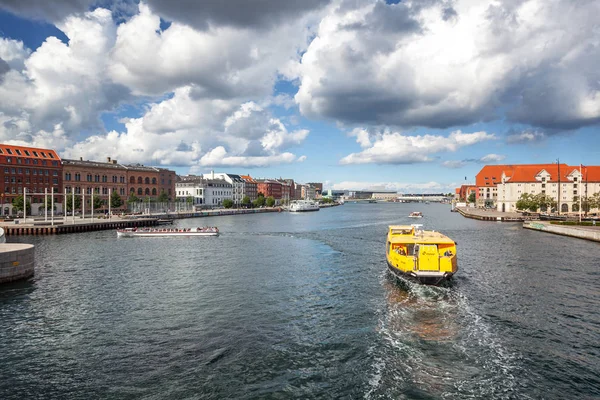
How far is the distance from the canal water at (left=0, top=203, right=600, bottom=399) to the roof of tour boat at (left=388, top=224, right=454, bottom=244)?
12.6 feet

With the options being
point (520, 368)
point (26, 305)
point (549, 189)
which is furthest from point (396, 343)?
point (549, 189)

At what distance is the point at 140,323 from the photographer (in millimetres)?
23781

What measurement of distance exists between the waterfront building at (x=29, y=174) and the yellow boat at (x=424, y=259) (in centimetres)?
10213

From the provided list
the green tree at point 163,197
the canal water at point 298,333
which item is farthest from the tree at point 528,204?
the green tree at point 163,197

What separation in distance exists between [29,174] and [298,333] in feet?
401

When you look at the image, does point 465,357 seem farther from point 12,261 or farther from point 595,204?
point 595,204

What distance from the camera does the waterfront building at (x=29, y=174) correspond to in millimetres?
108812

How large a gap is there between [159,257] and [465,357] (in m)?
40.9

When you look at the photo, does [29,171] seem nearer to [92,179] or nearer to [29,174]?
[29,174]

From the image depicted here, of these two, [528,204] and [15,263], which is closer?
[15,263]

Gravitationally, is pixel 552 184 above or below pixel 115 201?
above

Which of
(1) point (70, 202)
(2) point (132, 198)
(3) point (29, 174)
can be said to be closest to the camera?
(1) point (70, 202)

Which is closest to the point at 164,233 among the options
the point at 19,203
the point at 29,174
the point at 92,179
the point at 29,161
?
the point at 19,203

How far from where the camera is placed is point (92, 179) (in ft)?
434
